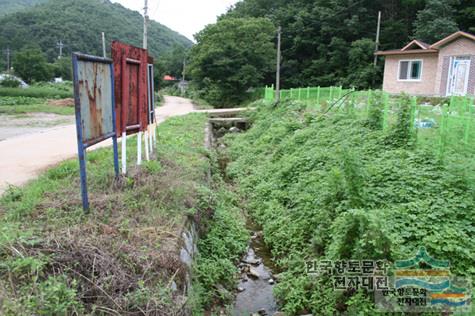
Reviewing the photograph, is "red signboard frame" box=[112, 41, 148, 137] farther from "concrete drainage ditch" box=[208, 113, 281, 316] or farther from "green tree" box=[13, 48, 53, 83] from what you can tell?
"green tree" box=[13, 48, 53, 83]

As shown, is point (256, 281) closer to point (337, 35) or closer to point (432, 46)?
point (432, 46)

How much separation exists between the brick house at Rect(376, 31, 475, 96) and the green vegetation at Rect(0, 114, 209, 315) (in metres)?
16.2

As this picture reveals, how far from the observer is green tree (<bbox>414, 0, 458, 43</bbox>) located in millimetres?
26094

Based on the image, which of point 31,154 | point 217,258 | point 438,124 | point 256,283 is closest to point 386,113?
point 438,124

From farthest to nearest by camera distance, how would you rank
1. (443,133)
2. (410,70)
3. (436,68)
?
(410,70) < (436,68) < (443,133)

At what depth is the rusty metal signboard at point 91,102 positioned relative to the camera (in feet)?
14.2

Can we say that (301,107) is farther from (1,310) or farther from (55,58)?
(55,58)

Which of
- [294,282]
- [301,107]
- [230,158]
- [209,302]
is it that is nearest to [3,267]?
[209,302]

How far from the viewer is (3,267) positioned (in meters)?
3.20

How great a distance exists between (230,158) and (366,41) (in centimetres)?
2211

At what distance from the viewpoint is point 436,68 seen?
19.8 meters

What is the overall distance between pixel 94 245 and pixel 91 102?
2.00 metres

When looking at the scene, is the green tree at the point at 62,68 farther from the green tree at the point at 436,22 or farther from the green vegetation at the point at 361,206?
the green vegetation at the point at 361,206

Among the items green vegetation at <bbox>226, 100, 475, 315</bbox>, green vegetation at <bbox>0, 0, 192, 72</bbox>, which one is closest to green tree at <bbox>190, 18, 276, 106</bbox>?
green vegetation at <bbox>226, 100, 475, 315</bbox>
